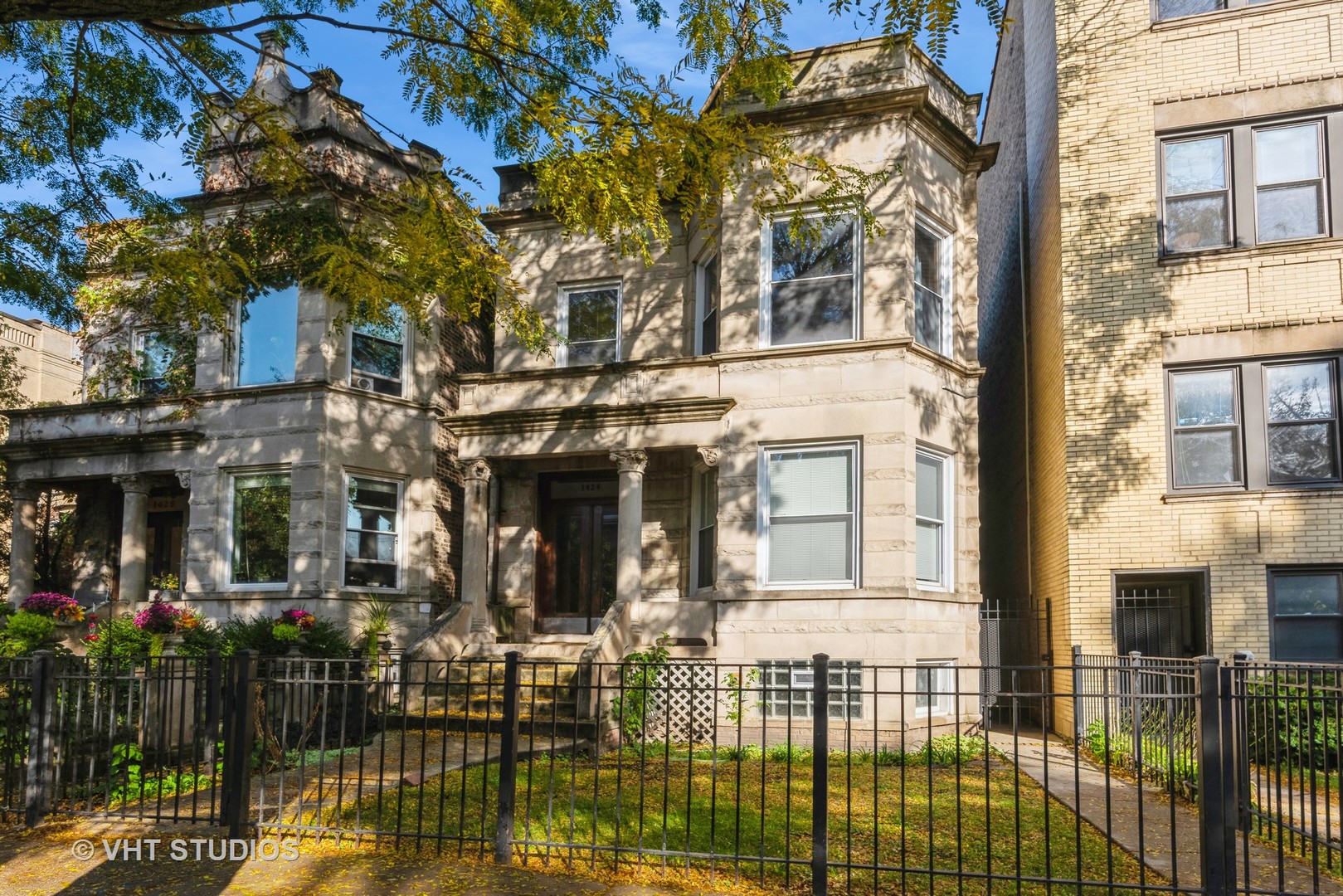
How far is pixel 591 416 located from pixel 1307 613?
33.3 feet

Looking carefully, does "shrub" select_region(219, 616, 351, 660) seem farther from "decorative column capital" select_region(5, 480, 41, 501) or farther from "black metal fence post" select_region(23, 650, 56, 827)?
"decorative column capital" select_region(5, 480, 41, 501)

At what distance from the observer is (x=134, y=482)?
19.2 meters

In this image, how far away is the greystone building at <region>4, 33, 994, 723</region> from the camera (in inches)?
586

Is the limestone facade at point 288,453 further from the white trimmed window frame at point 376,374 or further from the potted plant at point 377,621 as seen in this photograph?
the potted plant at point 377,621

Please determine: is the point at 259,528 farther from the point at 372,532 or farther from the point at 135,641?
the point at 135,641

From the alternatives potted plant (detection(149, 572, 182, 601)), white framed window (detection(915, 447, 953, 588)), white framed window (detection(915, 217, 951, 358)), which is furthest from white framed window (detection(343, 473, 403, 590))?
white framed window (detection(915, 217, 951, 358))

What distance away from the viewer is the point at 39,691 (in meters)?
9.07

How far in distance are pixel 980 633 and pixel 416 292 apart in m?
10.4

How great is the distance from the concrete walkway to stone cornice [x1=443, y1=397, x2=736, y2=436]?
6.14m

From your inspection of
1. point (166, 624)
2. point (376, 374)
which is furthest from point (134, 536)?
point (376, 374)

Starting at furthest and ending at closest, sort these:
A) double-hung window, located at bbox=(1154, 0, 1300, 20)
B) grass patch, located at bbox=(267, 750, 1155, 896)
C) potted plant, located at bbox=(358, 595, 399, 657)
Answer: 1. potted plant, located at bbox=(358, 595, 399, 657)
2. double-hung window, located at bbox=(1154, 0, 1300, 20)
3. grass patch, located at bbox=(267, 750, 1155, 896)

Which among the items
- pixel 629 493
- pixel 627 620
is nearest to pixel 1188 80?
pixel 629 493

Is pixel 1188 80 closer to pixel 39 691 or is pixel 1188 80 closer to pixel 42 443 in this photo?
pixel 39 691

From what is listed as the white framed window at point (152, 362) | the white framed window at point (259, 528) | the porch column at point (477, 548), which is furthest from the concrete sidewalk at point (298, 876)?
the white framed window at point (152, 362)
